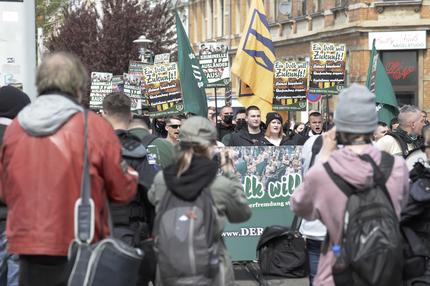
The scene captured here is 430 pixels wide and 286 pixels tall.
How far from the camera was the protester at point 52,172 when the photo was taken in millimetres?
5145

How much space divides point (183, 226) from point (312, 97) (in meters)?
21.2

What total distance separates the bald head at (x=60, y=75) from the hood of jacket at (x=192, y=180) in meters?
0.69

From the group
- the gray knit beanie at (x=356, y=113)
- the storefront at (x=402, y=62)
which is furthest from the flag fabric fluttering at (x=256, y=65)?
the storefront at (x=402, y=62)

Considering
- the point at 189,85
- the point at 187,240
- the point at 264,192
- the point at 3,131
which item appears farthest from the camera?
the point at 189,85

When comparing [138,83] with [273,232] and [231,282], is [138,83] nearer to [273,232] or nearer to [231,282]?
[273,232]

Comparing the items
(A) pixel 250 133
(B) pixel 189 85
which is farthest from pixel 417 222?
(B) pixel 189 85

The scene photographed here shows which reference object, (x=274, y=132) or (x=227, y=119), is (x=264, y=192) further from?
(x=227, y=119)

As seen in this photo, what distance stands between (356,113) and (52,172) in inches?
61.4

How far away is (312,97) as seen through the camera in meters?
26.3

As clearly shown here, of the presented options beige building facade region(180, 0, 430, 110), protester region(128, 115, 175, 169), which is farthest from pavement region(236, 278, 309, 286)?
beige building facade region(180, 0, 430, 110)

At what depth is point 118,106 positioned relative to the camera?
6715 mm

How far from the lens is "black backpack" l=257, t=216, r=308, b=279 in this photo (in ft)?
33.2

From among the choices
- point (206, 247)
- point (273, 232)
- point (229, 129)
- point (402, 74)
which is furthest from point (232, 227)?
point (402, 74)

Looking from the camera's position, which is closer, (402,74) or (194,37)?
(402,74)
